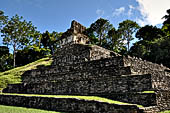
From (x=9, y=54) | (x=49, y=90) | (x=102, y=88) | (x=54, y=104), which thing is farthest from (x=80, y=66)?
(x=9, y=54)

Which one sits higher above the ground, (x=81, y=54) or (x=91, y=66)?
(x=81, y=54)

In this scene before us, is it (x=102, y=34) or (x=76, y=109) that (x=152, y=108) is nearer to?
(x=76, y=109)

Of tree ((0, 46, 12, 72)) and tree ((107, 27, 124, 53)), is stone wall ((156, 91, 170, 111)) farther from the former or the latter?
tree ((0, 46, 12, 72))

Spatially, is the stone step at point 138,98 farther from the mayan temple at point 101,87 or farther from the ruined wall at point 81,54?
the ruined wall at point 81,54

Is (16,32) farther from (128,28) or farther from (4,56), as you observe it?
(128,28)

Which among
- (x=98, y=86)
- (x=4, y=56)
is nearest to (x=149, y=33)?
(x=98, y=86)

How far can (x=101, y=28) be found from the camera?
121ft

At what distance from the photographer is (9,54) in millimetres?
38219

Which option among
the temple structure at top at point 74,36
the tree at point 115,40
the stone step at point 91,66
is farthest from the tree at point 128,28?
the stone step at point 91,66

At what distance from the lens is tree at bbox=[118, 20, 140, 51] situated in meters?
36.3

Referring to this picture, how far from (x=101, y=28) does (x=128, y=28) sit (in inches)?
250

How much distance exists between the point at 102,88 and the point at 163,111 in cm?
382

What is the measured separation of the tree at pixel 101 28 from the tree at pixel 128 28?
2.89 metres

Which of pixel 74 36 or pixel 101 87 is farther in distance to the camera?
pixel 74 36
